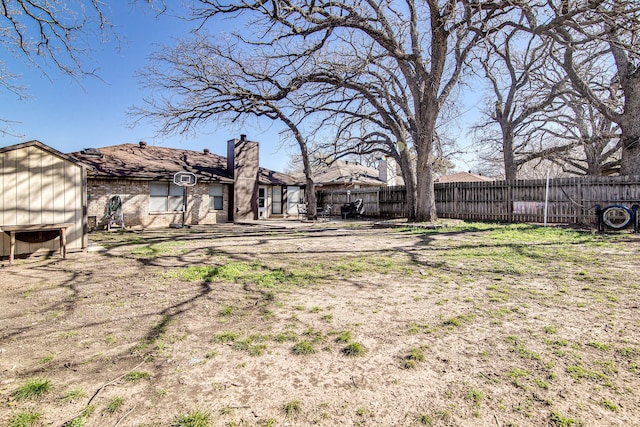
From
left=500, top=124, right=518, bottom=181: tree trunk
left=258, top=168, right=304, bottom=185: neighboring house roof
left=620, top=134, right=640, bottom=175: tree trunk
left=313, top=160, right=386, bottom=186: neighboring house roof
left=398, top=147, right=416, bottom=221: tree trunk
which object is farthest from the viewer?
left=313, top=160, right=386, bottom=186: neighboring house roof

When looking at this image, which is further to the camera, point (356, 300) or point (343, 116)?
point (343, 116)

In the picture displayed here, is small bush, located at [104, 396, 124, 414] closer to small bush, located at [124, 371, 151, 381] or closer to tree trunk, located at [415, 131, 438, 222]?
small bush, located at [124, 371, 151, 381]

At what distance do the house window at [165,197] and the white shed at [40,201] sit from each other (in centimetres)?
838

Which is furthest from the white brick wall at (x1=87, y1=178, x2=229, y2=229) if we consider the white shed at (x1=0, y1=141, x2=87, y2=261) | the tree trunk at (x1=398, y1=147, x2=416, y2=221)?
the tree trunk at (x1=398, y1=147, x2=416, y2=221)

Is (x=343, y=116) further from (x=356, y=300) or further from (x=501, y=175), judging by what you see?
(x=501, y=175)

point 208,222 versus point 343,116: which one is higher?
point 343,116

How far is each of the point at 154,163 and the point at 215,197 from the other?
3.43 meters

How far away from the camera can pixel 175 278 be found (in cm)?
532

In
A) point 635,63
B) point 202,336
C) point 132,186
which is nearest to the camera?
point 202,336

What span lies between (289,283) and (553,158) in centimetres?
2237

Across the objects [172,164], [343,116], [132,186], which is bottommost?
[132,186]

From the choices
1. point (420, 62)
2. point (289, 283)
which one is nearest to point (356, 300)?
point (289, 283)

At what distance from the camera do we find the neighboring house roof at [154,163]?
1529 cm

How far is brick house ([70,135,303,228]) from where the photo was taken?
1498 centimetres
